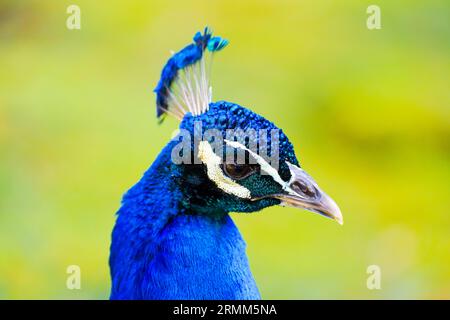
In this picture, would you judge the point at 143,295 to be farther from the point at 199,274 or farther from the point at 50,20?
the point at 50,20

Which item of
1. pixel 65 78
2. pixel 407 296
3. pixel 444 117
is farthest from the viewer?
pixel 65 78

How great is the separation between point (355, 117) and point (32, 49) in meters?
2.09

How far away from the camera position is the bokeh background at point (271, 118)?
3.50 m

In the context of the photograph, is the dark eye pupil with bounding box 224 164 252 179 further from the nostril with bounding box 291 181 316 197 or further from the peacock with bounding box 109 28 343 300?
the nostril with bounding box 291 181 316 197

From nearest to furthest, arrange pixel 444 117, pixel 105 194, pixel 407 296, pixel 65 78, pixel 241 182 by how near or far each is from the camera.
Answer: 1. pixel 241 182
2. pixel 407 296
3. pixel 105 194
4. pixel 444 117
5. pixel 65 78

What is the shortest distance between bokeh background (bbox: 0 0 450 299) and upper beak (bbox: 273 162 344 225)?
5.50 ft

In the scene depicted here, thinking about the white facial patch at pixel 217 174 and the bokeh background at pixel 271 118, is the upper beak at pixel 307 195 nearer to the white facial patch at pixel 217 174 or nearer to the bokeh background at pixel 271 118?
the white facial patch at pixel 217 174

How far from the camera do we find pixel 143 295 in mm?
1681

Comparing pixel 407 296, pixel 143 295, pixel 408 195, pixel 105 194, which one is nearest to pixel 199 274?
pixel 143 295

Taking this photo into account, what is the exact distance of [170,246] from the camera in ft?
5.47

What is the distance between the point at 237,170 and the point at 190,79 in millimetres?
276

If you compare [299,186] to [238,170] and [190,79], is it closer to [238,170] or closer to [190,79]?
[238,170]

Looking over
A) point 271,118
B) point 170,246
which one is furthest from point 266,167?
point 271,118

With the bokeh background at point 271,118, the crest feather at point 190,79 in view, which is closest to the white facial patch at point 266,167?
the crest feather at point 190,79
